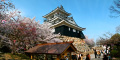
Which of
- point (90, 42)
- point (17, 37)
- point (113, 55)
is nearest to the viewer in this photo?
point (17, 37)

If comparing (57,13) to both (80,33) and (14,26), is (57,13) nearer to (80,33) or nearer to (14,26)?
(80,33)

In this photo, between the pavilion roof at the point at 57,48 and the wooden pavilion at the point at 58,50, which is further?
the pavilion roof at the point at 57,48

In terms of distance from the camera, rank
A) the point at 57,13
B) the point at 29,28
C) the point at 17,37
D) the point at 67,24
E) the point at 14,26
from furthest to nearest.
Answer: the point at 57,13, the point at 67,24, the point at 29,28, the point at 17,37, the point at 14,26

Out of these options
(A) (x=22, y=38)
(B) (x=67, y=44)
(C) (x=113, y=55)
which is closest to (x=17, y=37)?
(A) (x=22, y=38)

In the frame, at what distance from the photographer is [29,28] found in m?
12.2

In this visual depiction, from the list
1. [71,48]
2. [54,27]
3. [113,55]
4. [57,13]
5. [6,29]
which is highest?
[57,13]

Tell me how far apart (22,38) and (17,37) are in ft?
2.11

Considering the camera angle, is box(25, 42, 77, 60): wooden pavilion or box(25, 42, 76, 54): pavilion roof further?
box(25, 42, 76, 54): pavilion roof

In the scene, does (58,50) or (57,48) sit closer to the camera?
(58,50)

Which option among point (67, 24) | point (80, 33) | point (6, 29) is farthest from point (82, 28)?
point (6, 29)

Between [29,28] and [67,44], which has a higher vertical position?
[29,28]

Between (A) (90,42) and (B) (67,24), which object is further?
(A) (90,42)

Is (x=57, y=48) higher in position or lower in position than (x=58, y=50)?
higher

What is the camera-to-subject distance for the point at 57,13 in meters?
29.3
